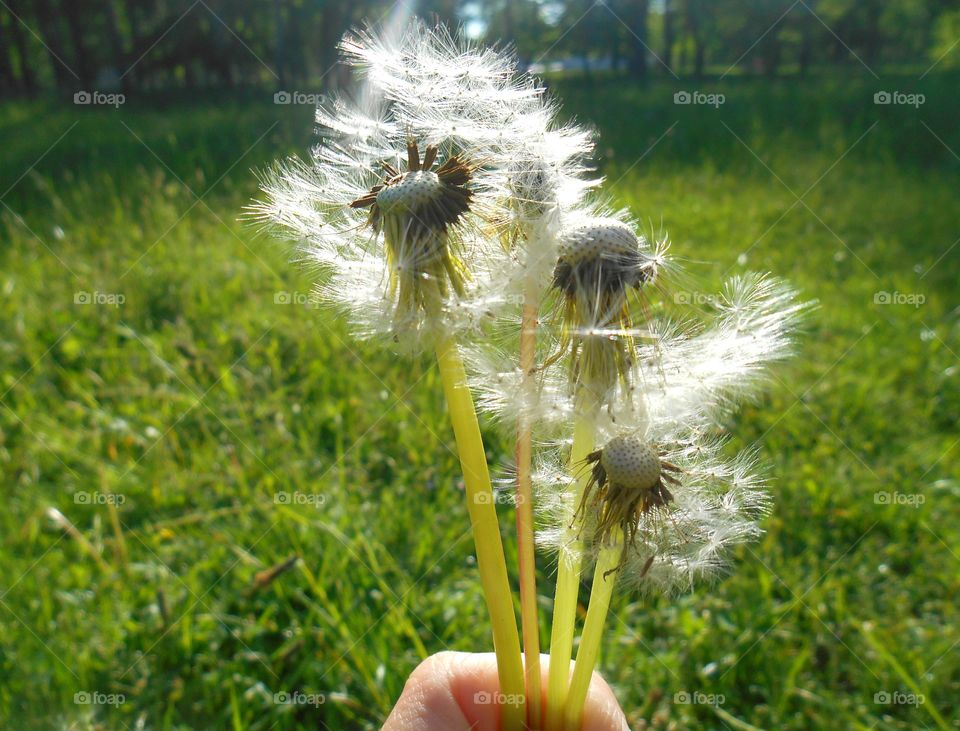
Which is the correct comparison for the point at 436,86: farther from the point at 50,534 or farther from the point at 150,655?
the point at 50,534

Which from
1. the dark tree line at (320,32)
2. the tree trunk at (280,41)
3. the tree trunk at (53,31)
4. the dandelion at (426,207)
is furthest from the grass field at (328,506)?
the tree trunk at (53,31)

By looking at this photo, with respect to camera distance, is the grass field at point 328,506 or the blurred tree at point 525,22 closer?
the grass field at point 328,506

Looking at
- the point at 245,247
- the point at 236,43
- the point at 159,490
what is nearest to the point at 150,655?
the point at 159,490

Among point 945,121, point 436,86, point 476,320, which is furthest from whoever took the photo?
point 945,121

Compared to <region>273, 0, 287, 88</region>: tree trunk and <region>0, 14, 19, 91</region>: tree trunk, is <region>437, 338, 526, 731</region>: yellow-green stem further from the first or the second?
<region>0, 14, 19, 91</region>: tree trunk

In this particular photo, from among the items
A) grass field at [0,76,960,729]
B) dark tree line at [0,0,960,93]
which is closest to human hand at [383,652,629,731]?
grass field at [0,76,960,729]

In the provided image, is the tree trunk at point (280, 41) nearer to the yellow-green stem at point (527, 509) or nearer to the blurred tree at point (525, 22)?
the blurred tree at point (525, 22)
